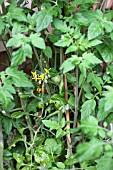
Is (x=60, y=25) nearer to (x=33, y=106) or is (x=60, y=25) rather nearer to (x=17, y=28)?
(x=17, y=28)

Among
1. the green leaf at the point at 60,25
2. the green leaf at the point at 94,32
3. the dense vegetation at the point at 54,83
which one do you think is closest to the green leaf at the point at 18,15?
the dense vegetation at the point at 54,83

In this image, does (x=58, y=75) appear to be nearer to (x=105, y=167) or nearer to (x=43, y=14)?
(x=43, y=14)

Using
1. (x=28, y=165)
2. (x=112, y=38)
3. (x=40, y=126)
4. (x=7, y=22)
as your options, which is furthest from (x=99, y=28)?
(x=28, y=165)

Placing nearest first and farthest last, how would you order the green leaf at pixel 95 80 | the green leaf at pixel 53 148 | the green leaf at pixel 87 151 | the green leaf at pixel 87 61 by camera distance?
the green leaf at pixel 87 151 < the green leaf at pixel 87 61 < the green leaf at pixel 95 80 < the green leaf at pixel 53 148

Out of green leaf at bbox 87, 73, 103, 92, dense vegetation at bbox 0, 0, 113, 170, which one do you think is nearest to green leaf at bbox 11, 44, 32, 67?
dense vegetation at bbox 0, 0, 113, 170

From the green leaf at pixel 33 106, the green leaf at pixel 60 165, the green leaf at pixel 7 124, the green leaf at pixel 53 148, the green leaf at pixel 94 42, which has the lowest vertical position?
the green leaf at pixel 60 165

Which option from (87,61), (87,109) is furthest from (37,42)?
(87,109)

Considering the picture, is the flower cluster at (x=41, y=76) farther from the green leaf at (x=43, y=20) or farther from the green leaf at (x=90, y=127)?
the green leaf at (x=90, y=127)
